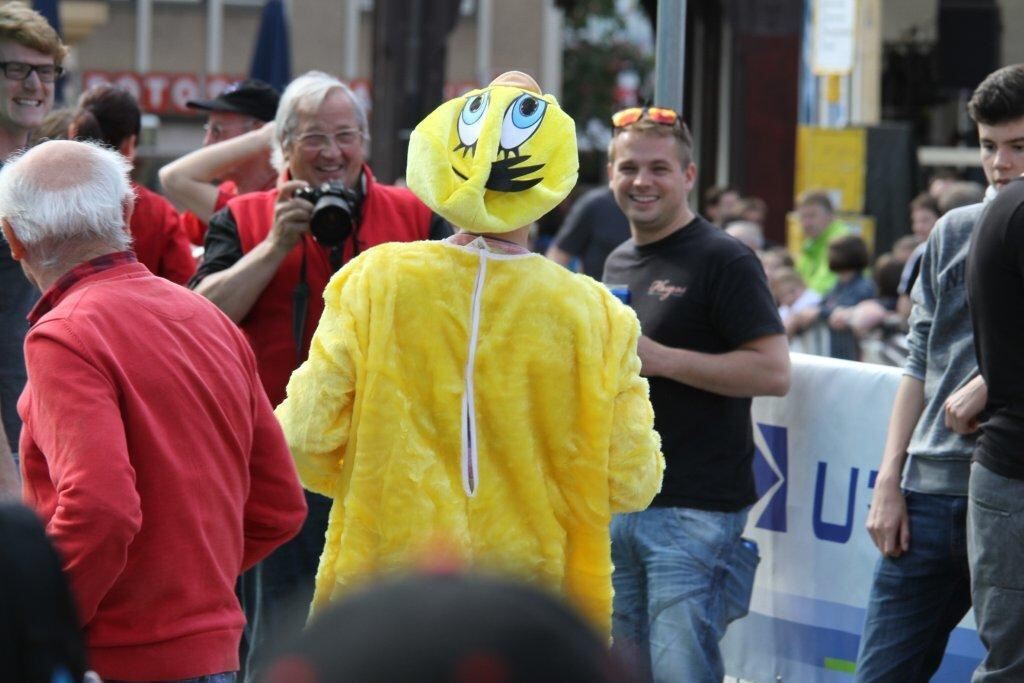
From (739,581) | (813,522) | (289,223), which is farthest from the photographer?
(813,522)

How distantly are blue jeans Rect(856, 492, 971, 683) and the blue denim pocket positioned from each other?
19.9 inches

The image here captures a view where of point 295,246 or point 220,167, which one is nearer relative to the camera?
point 295,246

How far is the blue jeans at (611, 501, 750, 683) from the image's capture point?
4754mm

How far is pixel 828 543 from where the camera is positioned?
17.8 ft

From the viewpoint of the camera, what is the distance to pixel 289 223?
4.64 m

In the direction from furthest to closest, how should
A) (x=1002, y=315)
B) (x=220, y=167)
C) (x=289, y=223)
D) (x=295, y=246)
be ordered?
(x=220, y=167) → (x=295, y=246) → (x=289, y=223) → (x=1002, y=315)

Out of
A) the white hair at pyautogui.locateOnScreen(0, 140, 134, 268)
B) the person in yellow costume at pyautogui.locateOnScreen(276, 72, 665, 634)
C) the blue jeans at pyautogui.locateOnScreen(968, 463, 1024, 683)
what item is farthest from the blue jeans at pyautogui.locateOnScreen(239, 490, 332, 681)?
the blue jeans at pyautogui.locateOnScreen(968, 463, 1024, 683)

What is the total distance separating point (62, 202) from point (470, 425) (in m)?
0.90

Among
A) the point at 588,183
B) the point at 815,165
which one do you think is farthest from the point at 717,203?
the point at 588,183

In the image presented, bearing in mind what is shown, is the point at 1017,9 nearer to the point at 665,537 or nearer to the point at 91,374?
the point at 665,537

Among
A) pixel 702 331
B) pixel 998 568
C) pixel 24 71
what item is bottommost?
pixel 998 568

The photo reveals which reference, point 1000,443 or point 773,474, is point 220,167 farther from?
point 1000,443

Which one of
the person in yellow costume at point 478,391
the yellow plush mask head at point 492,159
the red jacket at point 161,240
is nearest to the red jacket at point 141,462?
the person in yellow costume at point 478,391

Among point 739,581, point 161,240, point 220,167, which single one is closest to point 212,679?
point 739,581
